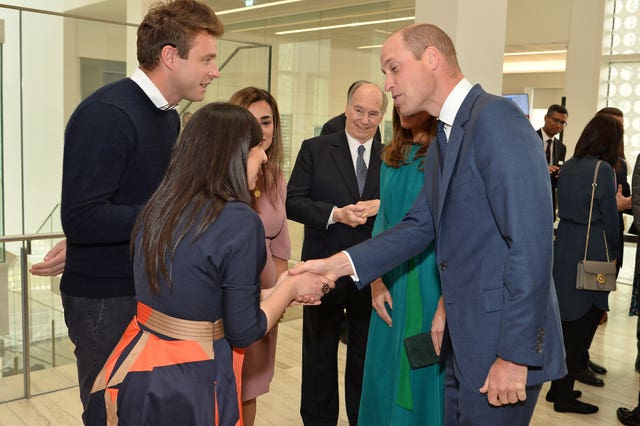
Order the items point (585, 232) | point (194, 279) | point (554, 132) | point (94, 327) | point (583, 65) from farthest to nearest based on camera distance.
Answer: point (583, 65) → point (554, 132) → point (585, 232) → point (94, 327) → point (194, 279)

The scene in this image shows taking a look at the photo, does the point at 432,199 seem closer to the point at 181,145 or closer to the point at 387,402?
the point at 181,145

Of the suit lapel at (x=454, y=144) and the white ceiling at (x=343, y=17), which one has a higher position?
the white ceiling at (x=343, y=17)

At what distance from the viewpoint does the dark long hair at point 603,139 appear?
4117 mm

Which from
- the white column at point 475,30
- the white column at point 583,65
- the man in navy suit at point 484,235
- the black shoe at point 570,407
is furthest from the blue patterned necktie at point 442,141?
the white column at point 583,65

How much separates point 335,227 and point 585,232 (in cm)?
190

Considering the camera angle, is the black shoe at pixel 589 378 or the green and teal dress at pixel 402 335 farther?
the black shoe at pixel 589 378

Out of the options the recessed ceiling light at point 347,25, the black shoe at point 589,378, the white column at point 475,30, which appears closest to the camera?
the white column at point 475,30

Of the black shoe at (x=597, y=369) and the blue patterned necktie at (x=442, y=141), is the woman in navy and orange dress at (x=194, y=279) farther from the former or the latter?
the black shoe at (x=597, y=369)

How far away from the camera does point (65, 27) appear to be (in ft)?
14.4

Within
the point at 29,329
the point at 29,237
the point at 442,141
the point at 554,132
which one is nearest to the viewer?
the point at 442,141

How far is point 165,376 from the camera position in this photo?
1700 mm

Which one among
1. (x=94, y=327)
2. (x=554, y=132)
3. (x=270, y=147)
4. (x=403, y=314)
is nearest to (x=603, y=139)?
(x=403, y=314)

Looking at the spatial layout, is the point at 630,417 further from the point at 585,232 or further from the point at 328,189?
the point at 328,189

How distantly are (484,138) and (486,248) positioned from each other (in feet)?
1.11
